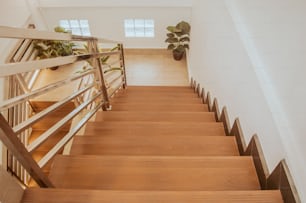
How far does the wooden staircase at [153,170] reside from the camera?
95 centimetres

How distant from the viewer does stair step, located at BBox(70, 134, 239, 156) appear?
1.49 m

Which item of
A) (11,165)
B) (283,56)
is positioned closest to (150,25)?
(11,165)

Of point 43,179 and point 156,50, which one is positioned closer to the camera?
point 43,179

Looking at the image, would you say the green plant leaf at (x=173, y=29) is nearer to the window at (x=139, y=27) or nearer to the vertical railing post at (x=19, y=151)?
the window at (x=139, y=27)

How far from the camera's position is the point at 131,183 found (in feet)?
3.78

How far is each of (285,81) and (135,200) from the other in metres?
0.80

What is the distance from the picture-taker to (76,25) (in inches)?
199

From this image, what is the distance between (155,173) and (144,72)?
12.3 feet

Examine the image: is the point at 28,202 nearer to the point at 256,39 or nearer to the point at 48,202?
the point at 48,202

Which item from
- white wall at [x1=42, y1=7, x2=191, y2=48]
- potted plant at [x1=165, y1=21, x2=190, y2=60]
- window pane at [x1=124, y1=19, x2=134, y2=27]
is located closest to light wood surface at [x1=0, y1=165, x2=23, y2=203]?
potted plant at [x1=165, y1=21, x2=190, y2=60]

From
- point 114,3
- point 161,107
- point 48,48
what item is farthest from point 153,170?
point 48,48

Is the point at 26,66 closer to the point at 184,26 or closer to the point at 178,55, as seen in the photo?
the point at 184,26

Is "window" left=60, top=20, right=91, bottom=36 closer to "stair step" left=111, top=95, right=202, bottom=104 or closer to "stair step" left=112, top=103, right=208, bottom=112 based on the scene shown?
"stair step" left=111, top=95, right=202, bottom=104

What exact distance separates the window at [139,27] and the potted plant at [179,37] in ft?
1.69
